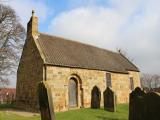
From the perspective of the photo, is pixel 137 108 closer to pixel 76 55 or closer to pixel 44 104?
pixel 44 104

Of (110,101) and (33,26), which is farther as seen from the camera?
(33,26)

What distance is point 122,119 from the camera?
56.6 feet

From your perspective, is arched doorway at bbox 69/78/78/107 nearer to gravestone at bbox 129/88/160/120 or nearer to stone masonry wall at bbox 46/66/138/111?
stone masonry wall at bbox 46/66/138/111

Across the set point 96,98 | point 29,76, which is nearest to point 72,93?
point 96,98

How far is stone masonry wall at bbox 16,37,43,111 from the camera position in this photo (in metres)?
24.0

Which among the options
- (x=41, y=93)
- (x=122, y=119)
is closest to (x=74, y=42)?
(x=122, y=119)

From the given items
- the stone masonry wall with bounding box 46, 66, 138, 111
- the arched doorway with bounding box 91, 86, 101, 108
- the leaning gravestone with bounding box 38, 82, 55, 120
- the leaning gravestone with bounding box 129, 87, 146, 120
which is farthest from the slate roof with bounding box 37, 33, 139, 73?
the leaning gravestone with bounding box 129, 87, 146, 120

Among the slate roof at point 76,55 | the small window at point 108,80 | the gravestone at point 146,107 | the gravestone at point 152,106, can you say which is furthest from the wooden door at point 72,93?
the gravestone at point 152,106

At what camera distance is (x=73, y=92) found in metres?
25.7

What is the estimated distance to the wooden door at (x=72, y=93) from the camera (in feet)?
82.9

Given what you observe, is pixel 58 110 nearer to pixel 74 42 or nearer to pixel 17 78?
pixel 17 78

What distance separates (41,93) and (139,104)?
4.15m

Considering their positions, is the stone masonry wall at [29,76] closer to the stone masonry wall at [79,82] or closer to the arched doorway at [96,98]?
the stone masonry wall at [79,82]

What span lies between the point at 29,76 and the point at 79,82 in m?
5.13
